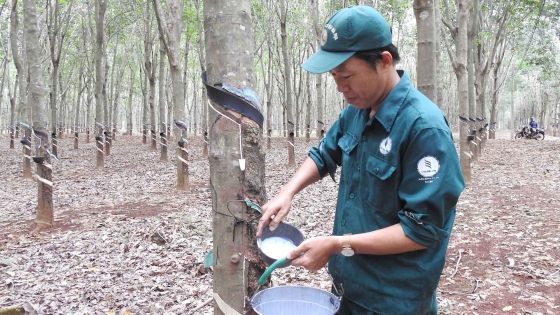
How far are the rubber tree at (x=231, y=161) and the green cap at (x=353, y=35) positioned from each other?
2.14 ft

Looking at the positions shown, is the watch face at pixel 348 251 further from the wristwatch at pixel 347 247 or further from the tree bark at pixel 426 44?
the tree bark at pixel 426 44

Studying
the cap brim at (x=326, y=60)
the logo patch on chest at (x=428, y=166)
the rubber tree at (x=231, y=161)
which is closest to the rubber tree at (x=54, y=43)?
the rubber tree at (x=231, y=161)

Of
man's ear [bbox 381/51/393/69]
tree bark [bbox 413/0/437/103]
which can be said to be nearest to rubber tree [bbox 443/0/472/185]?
tree bark [bbox 413/0/437/103]

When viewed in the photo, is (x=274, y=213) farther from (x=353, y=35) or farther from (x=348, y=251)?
(x=353, y=35)

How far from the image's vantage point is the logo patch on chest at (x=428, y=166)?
4.62 feet

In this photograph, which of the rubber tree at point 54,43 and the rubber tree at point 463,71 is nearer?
the rubber tree at point 463,71

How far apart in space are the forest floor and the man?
2317 millimetres

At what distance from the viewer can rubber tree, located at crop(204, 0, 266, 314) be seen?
206 cm

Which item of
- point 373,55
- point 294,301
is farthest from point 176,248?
point 373,55

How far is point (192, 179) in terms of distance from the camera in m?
10.7

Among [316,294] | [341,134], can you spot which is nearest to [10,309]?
[316,294]

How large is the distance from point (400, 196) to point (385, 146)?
0.19m

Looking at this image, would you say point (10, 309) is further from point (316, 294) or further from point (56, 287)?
point (316, 294)

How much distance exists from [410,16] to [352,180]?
76.8ft
